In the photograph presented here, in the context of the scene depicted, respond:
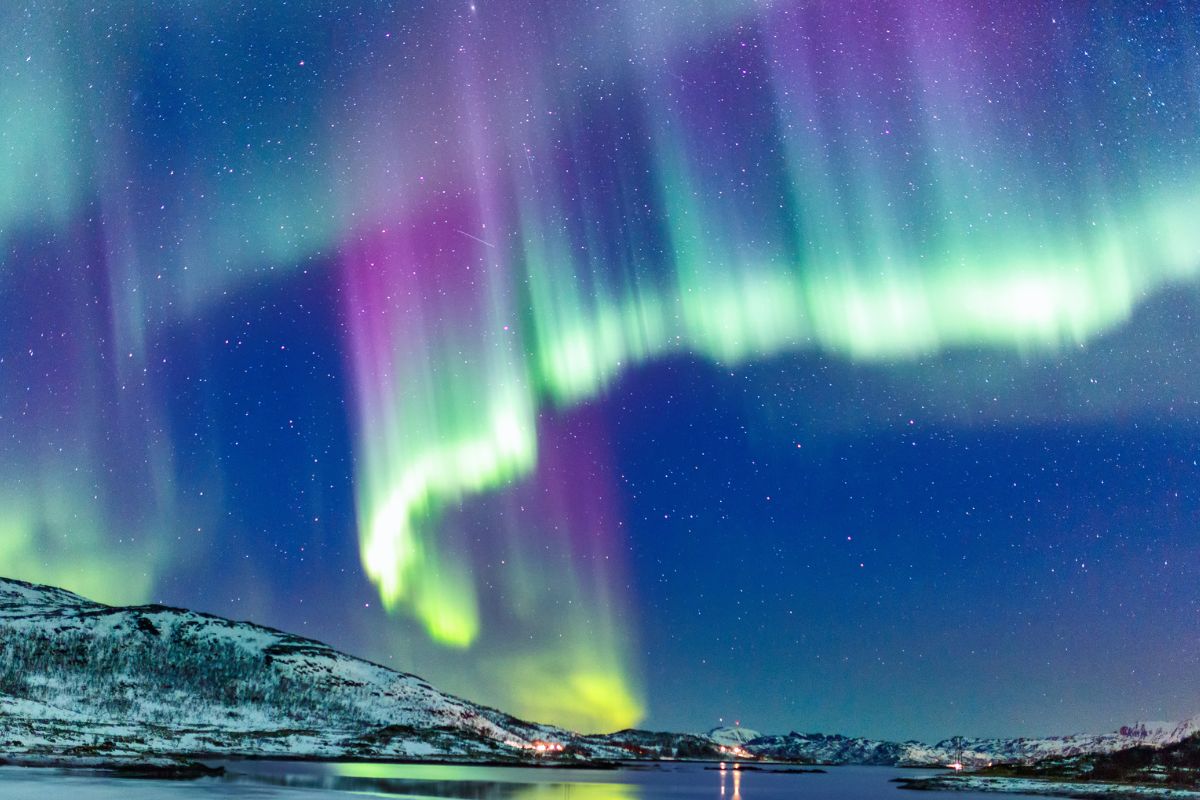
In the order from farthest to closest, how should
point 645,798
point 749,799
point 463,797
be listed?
point 749,799, point 645,798, point 463,797

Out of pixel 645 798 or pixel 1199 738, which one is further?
pixel 1199 738

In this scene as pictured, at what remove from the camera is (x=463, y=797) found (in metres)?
106

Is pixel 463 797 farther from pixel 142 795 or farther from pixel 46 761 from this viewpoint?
pixel 46 761

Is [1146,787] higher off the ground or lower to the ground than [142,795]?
lower

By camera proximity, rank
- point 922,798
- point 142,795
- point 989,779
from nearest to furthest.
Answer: point 142,795 < point 922,798 < point 989,779

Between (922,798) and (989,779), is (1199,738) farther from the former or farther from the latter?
(922,798)

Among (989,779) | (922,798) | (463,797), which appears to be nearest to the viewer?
(463,797)

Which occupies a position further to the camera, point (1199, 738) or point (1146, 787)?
point (1199, 738)

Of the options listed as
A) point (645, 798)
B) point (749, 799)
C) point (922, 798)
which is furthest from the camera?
point (749, 799)

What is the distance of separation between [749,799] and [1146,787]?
54986 mm

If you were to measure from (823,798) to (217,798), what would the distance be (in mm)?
101183

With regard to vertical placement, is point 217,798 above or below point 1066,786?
above

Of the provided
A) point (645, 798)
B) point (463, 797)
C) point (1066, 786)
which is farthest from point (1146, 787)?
point (463, 797)

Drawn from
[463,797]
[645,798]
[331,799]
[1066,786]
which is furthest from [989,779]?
[331,799]
